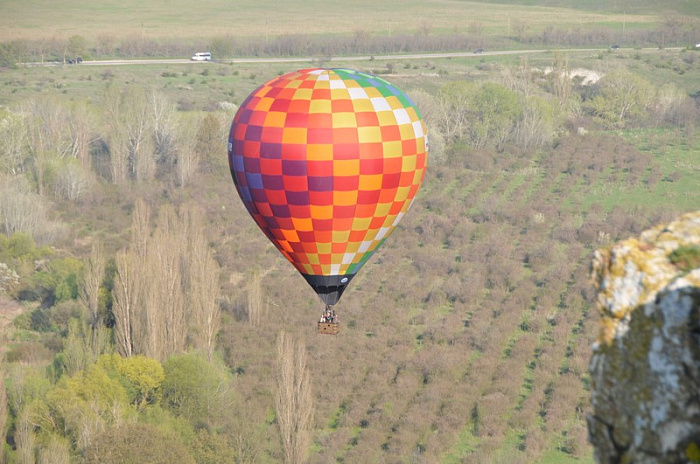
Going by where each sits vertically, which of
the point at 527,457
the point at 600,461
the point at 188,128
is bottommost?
the point at 527,457

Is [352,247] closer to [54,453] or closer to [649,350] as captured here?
[54,453]

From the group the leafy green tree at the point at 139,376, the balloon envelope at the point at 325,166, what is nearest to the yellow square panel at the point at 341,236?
the balloon envelope at the point at 325,166

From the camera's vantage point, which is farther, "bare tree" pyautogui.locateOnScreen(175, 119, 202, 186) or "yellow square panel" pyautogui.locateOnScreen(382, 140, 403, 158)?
"bare tree" pyautogui.locateOnScreen(175, 119, 202, 186)

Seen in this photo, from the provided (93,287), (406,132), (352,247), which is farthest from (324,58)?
(352,247)

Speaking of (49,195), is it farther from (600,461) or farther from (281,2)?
(281,2)

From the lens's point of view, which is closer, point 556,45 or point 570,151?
point 570,151

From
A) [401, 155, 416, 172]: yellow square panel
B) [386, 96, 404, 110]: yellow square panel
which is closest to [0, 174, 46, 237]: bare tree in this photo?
[386, 96, 404, 110]: yellow square panel

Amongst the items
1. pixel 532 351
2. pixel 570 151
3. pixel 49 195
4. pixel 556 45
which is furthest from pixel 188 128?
pixel 556 45

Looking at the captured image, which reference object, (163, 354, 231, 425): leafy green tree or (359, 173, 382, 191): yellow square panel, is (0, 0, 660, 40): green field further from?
(359, 173, 382, 191): yellow square panel
